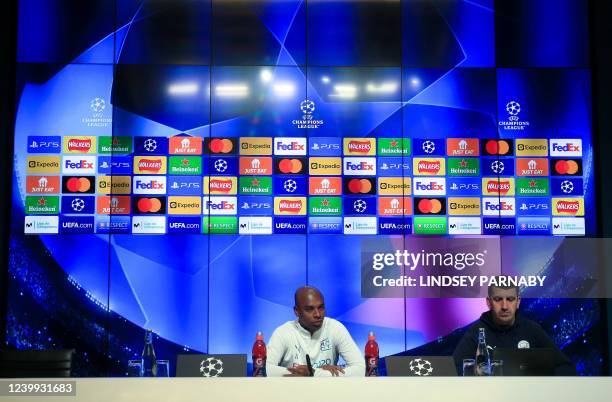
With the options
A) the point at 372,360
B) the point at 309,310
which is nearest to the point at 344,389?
the point at 372,360

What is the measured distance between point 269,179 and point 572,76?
2.51m

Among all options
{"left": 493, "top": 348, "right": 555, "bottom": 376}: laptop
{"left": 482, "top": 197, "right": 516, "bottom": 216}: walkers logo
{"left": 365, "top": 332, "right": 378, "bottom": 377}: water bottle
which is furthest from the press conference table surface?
{"left": 482, "top": 197, "right": 516, "bottom": 216}: walkers logo

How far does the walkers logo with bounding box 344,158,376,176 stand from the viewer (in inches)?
212

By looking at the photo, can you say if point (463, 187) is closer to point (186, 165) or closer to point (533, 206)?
point (533, 206)

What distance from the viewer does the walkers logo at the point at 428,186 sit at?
5.40m

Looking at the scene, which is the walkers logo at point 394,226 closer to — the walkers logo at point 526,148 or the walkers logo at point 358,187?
the walkers logo at point 358,187

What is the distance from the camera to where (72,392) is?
101 centimetres

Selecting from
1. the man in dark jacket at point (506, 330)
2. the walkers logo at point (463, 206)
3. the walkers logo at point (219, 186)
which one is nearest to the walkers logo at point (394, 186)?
the walkers logo at point (463, 206)

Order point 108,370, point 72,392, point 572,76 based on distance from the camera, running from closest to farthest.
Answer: point 72,392, point 108,370, point 572,76

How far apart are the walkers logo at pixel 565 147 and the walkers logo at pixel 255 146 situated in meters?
2.19

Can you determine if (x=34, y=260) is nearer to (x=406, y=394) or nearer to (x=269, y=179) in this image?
(x=269, y=179)

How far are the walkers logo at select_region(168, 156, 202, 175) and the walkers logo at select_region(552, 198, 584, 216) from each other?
2.73 metres

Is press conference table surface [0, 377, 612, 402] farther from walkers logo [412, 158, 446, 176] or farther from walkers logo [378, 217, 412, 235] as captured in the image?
walkers logo [412, 158, 446, 176]

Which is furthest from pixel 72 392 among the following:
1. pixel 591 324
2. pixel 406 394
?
pixel 591 324
